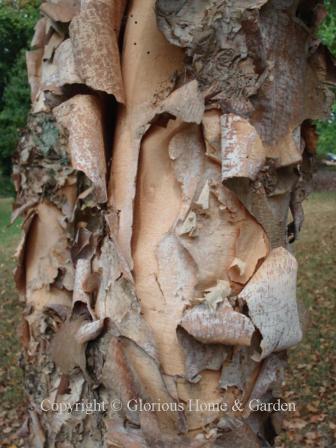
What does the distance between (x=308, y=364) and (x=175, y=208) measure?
3828mm

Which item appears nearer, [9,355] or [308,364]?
[308,364]

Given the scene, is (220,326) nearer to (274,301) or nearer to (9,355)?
(274,301)

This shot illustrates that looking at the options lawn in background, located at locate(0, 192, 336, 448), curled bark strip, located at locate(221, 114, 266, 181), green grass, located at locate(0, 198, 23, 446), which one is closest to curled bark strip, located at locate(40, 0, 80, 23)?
curled bark strip, located at locate(221, 114, 266, 181)

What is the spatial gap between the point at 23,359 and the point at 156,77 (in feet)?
2.36

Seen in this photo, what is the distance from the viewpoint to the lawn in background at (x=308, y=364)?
143 inches

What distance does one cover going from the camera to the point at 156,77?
1141 millimetres

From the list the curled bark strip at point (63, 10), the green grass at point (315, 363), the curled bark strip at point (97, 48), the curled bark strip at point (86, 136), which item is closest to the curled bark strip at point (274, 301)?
the green grass at point (315, 363)

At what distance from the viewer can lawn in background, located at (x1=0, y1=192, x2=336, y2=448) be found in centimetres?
364

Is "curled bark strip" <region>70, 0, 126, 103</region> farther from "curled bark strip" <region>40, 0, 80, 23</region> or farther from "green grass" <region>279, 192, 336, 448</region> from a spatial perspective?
"green grass" <region>279, 192, 336, 448</region>

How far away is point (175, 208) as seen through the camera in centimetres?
108

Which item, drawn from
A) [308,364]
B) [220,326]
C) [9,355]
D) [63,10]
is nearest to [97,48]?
[63,10]

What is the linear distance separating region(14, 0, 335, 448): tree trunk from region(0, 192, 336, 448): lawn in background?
0.90 ft

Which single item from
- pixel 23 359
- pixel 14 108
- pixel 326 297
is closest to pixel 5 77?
pixel 14 108

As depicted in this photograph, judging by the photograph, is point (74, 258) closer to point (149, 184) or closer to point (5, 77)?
point (149, 184)
